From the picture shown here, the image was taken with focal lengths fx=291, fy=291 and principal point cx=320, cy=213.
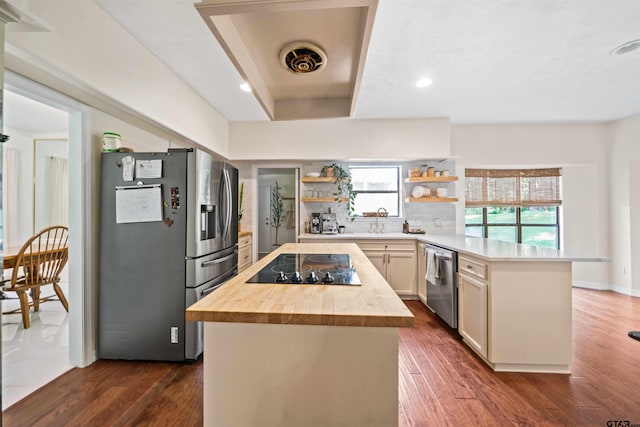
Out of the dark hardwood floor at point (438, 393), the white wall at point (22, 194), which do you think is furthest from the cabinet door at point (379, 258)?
the white wall at point (22, 194)

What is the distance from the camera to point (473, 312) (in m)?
2.45

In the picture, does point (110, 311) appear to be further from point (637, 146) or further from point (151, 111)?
point (637, 146)

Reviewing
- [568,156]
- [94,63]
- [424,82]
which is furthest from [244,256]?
[568,156]

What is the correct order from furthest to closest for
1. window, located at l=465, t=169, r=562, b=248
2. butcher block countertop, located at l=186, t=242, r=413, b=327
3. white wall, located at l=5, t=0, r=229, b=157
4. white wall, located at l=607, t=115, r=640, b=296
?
window, located at l=465, t=169, r=562, b=248 < white wall, located at l=607, t=115, r=640, b=296 < white wall, located at l=5, t=0, r=229, b=157 < butcher block countertop, located at l=186, t=242, r=413, b=327

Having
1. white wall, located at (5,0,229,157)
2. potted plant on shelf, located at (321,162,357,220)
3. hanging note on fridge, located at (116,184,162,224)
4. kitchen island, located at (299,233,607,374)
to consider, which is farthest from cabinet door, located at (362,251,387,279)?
white wall, located at (5,0,229,157)

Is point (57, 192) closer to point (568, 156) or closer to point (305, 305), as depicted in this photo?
point (305, 305)

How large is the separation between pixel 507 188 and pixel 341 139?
296 centimetres

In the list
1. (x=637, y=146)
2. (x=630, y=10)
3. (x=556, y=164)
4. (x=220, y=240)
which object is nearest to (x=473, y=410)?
(x=220, y=240)

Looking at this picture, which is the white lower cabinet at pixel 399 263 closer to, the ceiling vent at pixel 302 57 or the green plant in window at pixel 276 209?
the green plant in window at pixel 276 209

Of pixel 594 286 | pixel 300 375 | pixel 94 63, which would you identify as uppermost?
pixel 94 63

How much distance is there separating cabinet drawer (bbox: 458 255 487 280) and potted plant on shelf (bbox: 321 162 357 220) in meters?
2.09

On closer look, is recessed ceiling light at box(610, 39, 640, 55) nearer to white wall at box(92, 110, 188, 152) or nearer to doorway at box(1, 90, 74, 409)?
white wall at box(92, 110, 188, 152)

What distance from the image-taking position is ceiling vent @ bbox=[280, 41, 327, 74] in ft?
3.34

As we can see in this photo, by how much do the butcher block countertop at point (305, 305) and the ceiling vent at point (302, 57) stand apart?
2.84 feet
